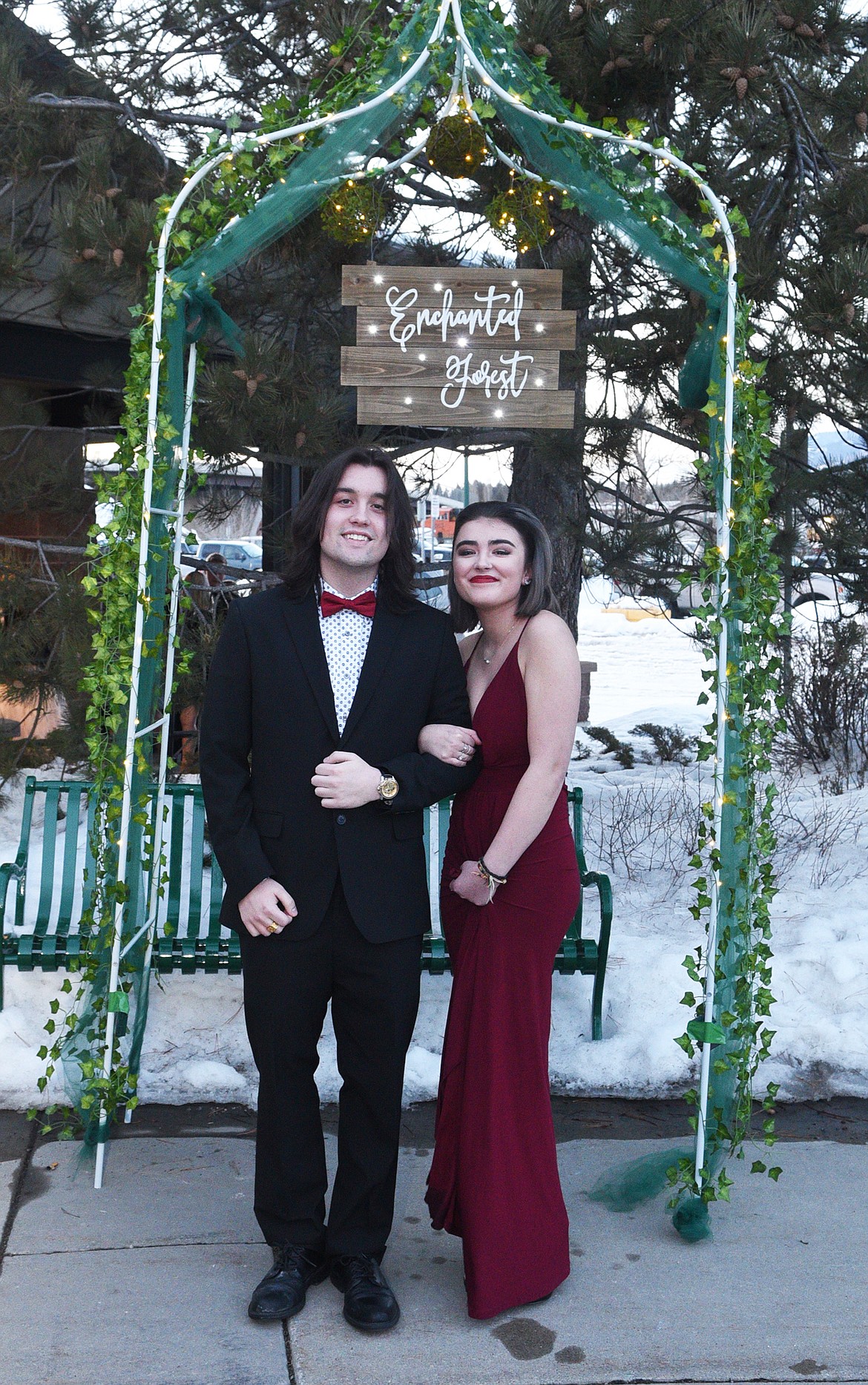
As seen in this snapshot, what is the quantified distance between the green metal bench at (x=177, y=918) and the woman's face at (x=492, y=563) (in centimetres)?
116

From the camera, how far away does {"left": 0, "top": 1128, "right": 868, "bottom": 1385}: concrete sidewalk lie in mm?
2691

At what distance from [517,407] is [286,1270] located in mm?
2738

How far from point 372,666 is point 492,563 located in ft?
1.27

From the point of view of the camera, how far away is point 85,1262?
3078 millimetres

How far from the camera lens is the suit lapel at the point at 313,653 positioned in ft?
9.37

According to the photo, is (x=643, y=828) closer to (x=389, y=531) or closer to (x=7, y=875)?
(x=7, y=875)

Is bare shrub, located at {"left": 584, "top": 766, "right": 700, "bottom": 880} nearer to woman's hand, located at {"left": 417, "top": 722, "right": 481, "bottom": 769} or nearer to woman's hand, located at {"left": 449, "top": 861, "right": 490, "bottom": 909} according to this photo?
woman's hand, located at {"left": 449, "top": 861, "right": 490, "bottom": 909}

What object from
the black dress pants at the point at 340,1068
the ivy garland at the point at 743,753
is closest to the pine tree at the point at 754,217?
the ivy garland at the point at 743,753

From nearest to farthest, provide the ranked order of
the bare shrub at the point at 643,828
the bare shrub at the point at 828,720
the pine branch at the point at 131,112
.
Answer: the pine branch at the point at 131,112 → the bare shrub at the point at 643,828 → the bare shrub at the point at 828,720

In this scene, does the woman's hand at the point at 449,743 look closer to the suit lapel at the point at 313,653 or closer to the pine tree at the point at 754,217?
the suit lapel at the point at 313,653

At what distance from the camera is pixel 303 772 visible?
9.36ft

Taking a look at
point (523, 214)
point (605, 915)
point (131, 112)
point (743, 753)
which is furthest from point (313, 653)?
point (131, 112)

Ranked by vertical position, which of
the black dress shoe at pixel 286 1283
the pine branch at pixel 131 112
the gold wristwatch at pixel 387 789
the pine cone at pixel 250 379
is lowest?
the black dress shoe at pixel 286 1283

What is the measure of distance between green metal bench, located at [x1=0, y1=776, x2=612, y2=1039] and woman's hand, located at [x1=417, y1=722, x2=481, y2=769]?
3.26 ft
